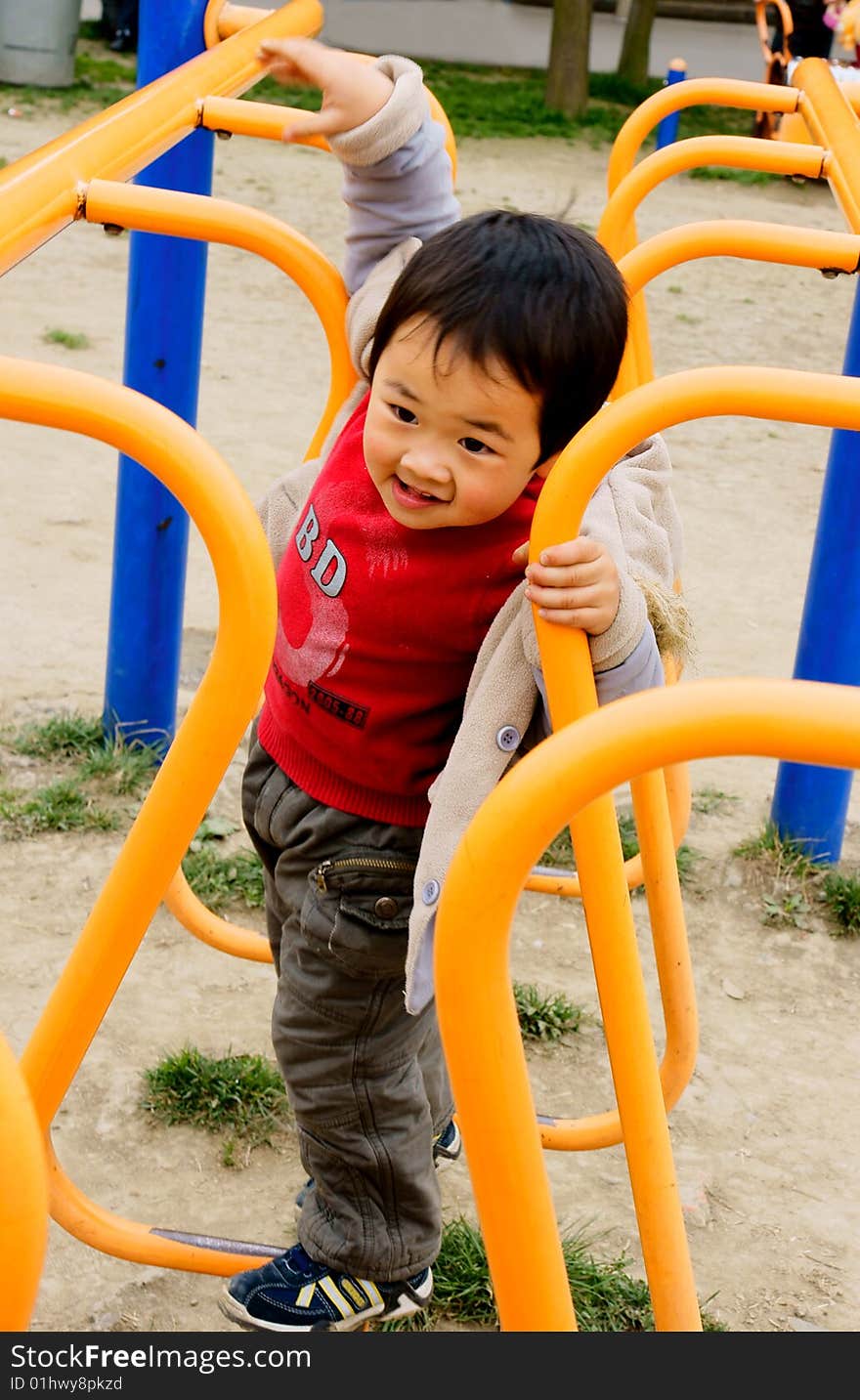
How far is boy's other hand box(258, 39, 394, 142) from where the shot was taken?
1.72 meters

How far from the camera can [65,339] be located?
5934 millimetres

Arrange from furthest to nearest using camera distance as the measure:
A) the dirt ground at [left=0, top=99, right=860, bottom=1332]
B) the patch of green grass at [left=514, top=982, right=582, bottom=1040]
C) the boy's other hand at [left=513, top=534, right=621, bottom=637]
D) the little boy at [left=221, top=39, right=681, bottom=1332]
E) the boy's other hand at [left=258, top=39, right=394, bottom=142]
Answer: the patch of green grass at [left=514, top=982, right=582, bottom=1040], the dirt ground at [left=0, top=99, right=860, bottom=1332], the boy's other hand at [left=258, top=39, right=394, bottom=142], the little boy at [left=221, top=39, right=681, bottom=1332], the boy's other hand at [left=513, top=534, right=621, bottom=637]

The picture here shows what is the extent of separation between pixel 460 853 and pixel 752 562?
4.14 meters

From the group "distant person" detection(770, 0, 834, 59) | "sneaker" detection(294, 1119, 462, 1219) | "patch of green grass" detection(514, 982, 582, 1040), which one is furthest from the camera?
"distant person" detection(770, 0, 834, 59)

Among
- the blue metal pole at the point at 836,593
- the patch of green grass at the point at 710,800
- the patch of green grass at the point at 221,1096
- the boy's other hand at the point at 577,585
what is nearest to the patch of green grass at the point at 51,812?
the patch of green grass at the point at 221,1096

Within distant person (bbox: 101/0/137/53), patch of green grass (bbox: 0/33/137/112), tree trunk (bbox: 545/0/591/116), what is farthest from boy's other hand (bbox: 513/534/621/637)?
distant person (bbox: 101/0/137/53)

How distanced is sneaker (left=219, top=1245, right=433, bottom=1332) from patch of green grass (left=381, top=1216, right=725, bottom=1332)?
8 centimetres

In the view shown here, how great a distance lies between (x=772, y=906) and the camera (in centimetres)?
315

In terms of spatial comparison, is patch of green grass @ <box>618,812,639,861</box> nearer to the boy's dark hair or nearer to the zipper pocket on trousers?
the zipper pocket on trousers

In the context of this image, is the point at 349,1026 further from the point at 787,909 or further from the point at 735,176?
the point at 735,176

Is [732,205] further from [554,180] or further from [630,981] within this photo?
[630,981]

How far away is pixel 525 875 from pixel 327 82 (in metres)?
1.06

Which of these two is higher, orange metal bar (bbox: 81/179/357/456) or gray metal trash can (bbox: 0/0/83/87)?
orange metal bar (bbox: 81/179/357/456)

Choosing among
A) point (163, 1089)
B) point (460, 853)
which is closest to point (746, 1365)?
point (460, 853)
